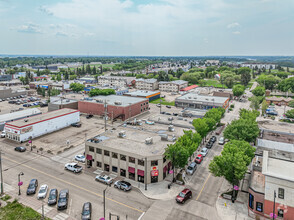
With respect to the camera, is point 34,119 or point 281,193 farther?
point 34,119

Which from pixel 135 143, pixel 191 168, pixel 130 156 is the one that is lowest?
pixel 191 168

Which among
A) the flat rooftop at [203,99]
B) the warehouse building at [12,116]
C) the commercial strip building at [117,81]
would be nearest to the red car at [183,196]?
the warehouse building at [12,116]

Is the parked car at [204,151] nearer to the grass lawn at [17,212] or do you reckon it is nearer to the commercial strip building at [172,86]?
the grass lawn at [17,212]

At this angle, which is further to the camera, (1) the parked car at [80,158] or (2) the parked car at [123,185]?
(1) the parked car at [80,158]

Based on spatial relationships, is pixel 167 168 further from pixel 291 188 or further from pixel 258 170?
pixel 291 188

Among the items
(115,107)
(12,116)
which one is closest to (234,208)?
(115,107)

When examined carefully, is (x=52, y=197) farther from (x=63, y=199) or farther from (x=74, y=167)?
(x=74, y=167)
